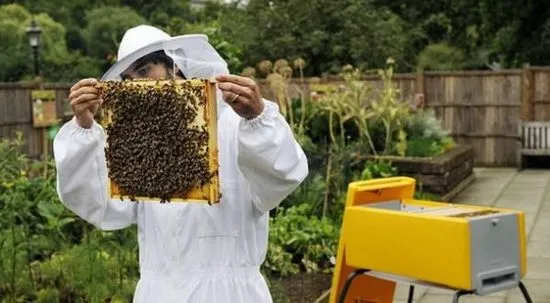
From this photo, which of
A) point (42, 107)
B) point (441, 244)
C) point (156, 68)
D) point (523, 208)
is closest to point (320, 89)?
point (42, 107)

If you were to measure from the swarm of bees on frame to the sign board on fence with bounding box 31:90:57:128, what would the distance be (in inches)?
598

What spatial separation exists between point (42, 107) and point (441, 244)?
47.3 ft

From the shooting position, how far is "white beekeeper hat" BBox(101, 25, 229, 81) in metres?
2.99

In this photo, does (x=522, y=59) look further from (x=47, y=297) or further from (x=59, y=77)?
(x=47, y=297)

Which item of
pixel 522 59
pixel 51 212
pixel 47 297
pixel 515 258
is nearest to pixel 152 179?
pixel 515 258

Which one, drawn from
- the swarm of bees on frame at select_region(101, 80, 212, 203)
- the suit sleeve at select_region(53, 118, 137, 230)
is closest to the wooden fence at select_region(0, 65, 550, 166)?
the suit sleeve at select_region(53, 118, 137, 230)

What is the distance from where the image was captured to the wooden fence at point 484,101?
19.3 meters

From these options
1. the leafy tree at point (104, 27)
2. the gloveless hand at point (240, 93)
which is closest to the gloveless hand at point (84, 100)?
the gloveless hand at point (240, 93)

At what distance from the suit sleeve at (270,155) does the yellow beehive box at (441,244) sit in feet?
5.92

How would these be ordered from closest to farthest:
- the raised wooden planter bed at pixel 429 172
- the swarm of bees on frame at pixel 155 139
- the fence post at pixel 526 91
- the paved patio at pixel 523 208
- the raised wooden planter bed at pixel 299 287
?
the swarm of bees on frame at pixel 155 139
the raised wooden planter bed at pixel 299 287
the paved patio at pixel 523 208
the raised wooden planter bed at pixel 429 172
the fence post at pixel 526 91

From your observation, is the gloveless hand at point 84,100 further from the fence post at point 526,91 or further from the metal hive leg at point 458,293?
the fence post at point 526,91

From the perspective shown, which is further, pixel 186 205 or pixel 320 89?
pixel 320 89

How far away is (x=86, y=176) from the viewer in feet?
9.94

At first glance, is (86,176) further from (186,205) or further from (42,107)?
(42,107)
